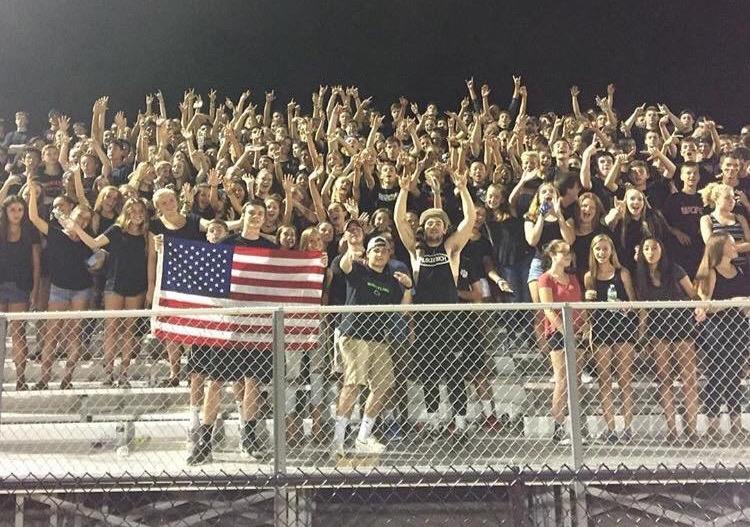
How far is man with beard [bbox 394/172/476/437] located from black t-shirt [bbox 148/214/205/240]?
1.71 m

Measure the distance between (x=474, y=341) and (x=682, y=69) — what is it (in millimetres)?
3860

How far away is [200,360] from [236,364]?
24 centimetres

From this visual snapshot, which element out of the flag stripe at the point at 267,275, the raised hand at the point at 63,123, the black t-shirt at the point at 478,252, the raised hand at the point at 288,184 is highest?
the raised hand at the point at 63,123

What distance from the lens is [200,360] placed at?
387cm

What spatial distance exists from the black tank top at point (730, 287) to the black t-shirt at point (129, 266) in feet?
15.2

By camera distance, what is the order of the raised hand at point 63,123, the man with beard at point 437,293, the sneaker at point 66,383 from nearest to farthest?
1. the man with beard at point 437,293
2. the sneaker at point 66,383
3. the raised hand at point 63,123

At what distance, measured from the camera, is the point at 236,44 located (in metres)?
6.10

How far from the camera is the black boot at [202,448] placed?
3.56 m

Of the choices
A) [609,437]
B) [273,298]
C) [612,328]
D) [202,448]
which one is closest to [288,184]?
[273,298]

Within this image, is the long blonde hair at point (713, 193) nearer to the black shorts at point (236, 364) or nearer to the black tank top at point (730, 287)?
the black tank top at point (730, 287)

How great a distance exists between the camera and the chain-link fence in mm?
3109

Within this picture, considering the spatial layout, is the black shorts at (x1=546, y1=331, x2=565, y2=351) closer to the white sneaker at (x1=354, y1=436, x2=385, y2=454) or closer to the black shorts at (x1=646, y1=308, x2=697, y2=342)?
the black shorts at (x1=646, y1=308, x2=697, y2=342)

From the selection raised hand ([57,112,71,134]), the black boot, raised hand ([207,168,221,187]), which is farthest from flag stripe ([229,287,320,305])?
raised hand ([57,112,71,134])

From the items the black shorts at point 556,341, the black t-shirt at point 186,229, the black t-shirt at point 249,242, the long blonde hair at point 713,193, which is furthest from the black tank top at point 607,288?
the black t-shirt at point 186,229
